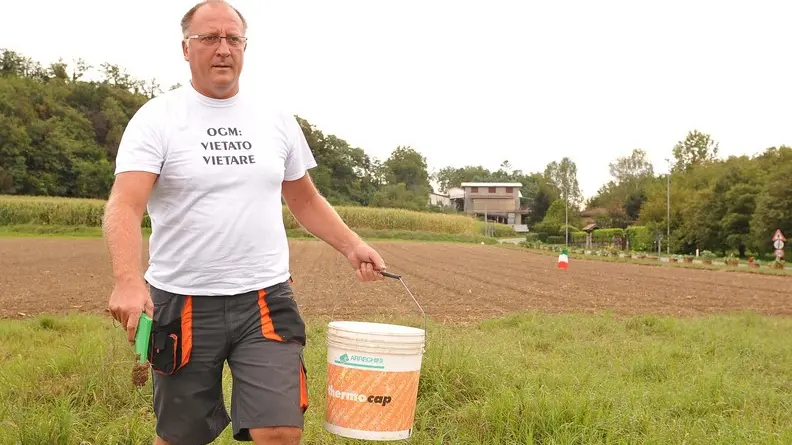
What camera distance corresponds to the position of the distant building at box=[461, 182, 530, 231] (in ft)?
380

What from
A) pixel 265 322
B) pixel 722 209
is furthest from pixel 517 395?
pixel 722 209

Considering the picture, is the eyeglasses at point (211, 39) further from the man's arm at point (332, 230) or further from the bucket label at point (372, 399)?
the bucket label at point (372, 399)

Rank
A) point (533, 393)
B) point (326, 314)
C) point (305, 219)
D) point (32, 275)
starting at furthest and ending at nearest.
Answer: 1. point (32, 275)
2. point (326, 314)
3. point (533, 393)
4. point (305, 219)

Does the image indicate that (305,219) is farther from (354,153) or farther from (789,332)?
(354,153)

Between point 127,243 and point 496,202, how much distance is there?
114 meters

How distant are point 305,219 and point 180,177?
75cm

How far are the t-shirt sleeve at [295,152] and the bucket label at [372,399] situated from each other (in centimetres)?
77

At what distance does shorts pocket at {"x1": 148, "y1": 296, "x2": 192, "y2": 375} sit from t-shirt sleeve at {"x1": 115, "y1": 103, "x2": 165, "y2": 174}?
472 mm

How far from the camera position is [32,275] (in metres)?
17.5

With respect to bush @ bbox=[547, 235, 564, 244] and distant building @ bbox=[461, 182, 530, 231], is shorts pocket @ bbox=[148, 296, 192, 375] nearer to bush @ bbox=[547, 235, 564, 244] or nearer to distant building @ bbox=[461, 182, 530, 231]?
bush @ bbox=[547, 235, 564, 244]

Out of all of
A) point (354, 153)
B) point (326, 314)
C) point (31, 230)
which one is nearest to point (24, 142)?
point (31, 230)

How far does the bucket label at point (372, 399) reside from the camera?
285cm

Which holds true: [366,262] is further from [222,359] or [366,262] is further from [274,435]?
[274,435]

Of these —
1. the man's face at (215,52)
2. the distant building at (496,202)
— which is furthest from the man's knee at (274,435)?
the distant building at (496,202)
